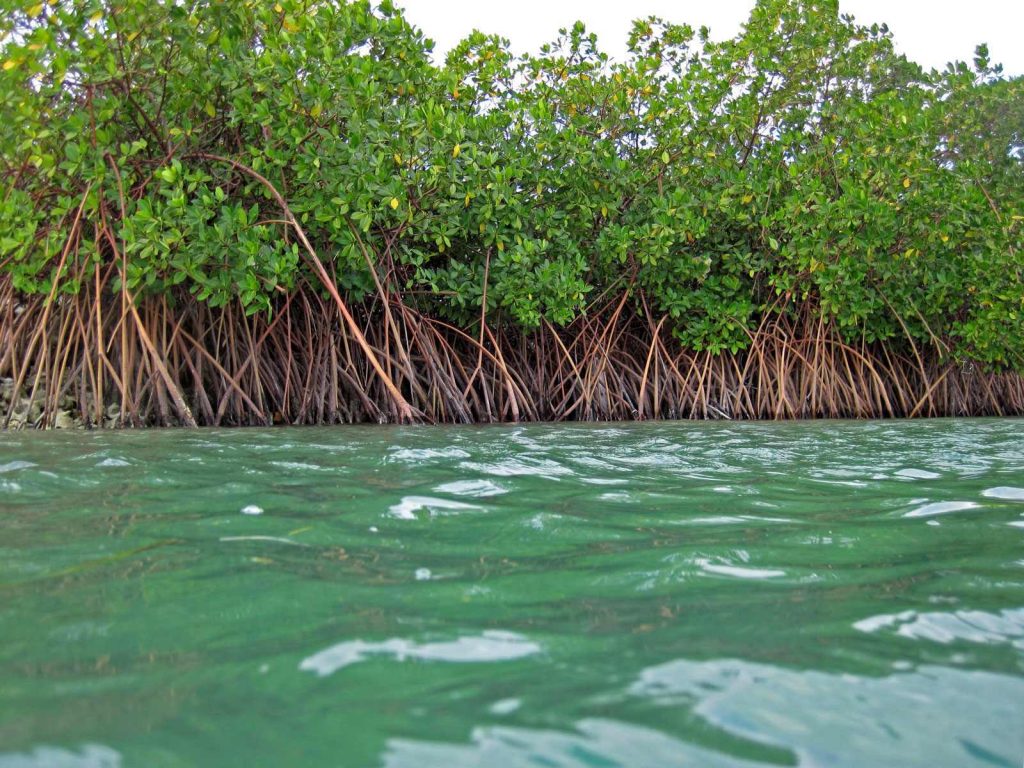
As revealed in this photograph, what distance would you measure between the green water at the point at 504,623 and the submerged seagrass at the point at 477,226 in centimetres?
341

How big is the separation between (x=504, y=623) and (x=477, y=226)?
608cm

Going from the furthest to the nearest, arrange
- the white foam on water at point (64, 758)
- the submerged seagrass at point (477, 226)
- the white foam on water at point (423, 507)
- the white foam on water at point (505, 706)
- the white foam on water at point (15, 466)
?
the submerged seagrass at point (477, 226), the white foam on water at point (15, 466), the white foam on water at point (423, 507), the white foam on water at point (505, 706), the white foam on water at point (64, 758)

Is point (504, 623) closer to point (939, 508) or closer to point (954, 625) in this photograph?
point (954, 625)

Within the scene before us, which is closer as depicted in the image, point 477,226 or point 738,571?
point 738,571

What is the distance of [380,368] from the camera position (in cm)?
594

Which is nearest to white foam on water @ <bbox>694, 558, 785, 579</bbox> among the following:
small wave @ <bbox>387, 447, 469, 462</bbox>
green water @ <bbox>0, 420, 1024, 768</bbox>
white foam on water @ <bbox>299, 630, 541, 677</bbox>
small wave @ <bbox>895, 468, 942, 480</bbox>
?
green water @ <bbox>0, 420, 1024, 768</bbox>

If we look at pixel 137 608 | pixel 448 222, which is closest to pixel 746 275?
pixel 448 222

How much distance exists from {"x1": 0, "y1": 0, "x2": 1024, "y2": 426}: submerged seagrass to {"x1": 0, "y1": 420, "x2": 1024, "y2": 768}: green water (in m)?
3.41

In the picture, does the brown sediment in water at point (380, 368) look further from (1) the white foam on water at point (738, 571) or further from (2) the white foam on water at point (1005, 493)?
(1) the white foam on water at point (738, 571)

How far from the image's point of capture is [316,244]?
22.2 feet

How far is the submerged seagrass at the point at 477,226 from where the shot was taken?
18.9 feet

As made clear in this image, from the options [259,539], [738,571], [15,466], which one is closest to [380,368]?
[15,466]

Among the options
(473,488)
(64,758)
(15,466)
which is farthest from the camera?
(15,466)

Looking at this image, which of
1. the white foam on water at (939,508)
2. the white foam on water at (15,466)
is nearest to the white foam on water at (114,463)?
the white foam on water at (15,466)
